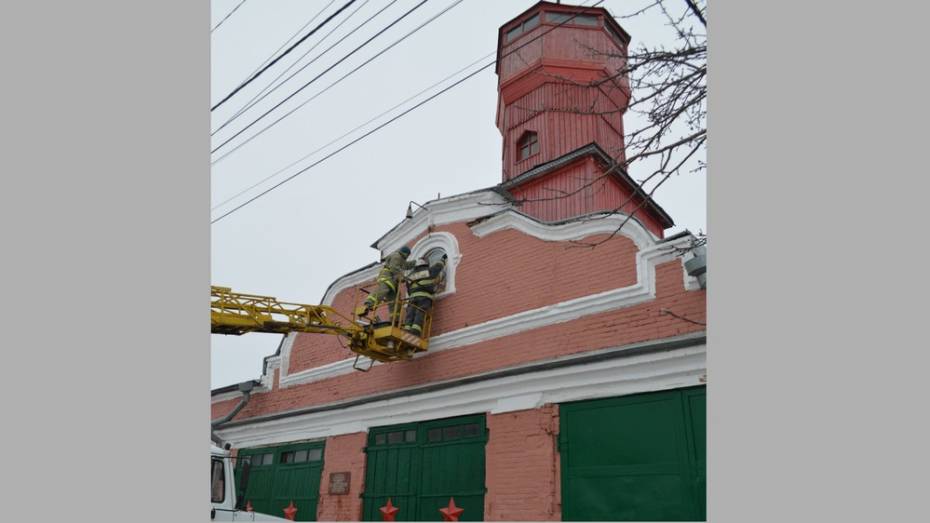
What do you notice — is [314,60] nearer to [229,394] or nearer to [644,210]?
[644,210]

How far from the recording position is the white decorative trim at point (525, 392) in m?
8.18

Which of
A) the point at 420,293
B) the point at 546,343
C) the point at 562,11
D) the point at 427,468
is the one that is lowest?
the point at 427,468

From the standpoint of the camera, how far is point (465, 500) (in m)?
9.72

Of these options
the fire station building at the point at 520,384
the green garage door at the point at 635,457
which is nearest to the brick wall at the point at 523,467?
the fire station building at the point at 520,384

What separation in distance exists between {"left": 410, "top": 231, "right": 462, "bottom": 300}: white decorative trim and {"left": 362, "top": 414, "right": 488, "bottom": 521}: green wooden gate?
7.99ft

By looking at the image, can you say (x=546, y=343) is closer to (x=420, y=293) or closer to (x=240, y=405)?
(x=420, y=293)

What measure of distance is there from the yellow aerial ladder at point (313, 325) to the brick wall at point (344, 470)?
1.73 meters

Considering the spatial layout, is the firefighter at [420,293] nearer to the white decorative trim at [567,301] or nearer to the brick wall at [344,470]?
the white decorative trim at [567,301]

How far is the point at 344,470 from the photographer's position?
1166 centimetres

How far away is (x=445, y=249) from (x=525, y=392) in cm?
356

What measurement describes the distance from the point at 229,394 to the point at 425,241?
691cm

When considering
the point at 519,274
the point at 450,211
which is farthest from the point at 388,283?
the point at 519,274

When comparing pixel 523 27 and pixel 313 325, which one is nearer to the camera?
pixel 313 325

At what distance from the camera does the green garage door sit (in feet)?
Result: 25.6
